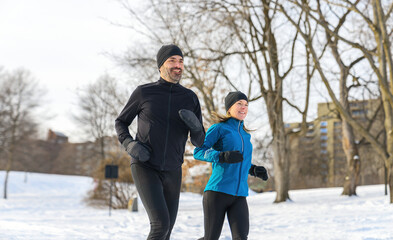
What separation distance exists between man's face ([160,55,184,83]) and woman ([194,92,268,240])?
2.37 ft

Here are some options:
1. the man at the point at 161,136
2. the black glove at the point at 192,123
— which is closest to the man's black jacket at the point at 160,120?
the man at the point at 161,136

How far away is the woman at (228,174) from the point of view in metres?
3.67

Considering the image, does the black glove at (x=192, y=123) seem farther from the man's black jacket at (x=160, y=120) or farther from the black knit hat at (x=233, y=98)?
the black knit hat at (x=233, y=98)

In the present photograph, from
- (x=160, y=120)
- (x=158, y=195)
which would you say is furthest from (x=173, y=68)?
(x=158, y=195)

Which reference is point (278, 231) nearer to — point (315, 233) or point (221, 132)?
point (315, 233)

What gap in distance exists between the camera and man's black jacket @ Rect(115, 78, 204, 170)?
3240 mm

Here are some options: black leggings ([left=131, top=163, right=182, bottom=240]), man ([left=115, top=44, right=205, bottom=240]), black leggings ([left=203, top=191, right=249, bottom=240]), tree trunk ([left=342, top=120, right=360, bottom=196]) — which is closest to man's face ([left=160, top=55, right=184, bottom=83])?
man ([left=115, top=44, right=205, bottom=240])

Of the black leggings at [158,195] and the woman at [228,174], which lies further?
the woman at [228,174]

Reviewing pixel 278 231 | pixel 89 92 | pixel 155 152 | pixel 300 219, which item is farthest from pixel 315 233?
pixel 89 92

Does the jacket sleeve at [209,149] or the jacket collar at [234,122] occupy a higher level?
the jacket collar at [234,122]

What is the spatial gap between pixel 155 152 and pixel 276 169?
45.8 feet

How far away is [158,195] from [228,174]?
2.79 ft

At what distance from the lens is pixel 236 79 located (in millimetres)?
15727

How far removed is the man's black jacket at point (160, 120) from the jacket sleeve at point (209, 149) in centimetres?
36
